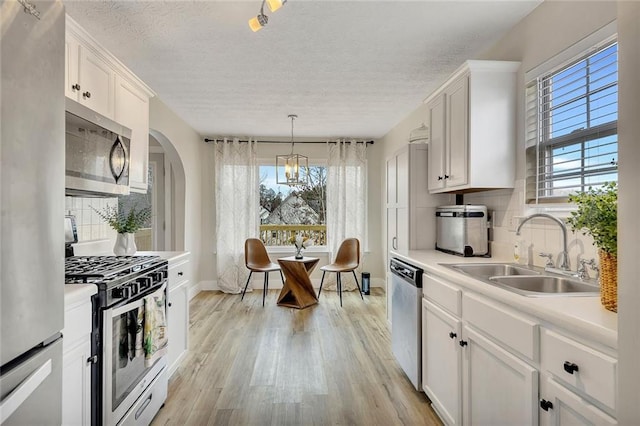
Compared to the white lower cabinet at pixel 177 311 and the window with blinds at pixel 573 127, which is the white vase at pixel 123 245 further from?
the window with blinds at pixel 573 127

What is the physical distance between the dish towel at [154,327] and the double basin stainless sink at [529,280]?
171cm

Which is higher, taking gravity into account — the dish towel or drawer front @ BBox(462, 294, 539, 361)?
drawer front @ BBox(462, 294, 539, 361)

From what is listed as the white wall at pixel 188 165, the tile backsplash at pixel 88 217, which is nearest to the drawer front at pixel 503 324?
the tile backsplash at pixel 88 217

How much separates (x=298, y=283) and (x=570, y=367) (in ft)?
12.4

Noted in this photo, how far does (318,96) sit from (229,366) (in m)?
2.71

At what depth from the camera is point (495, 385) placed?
1.47 m

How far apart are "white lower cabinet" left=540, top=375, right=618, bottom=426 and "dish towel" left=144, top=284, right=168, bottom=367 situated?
1.84m

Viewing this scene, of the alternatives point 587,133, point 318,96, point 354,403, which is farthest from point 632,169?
point 318,96

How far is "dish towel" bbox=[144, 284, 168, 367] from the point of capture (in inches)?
74.8

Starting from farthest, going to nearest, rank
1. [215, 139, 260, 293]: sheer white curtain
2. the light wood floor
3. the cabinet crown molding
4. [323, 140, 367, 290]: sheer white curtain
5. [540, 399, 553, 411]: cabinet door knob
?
[323, 140, 367, 290]: sheer white curtain, [215, 139, 260, 293]: sheer white curtain, the light wood floor, the cabinet crown molding, [540, 399, 553, 411]: cabinet door knob

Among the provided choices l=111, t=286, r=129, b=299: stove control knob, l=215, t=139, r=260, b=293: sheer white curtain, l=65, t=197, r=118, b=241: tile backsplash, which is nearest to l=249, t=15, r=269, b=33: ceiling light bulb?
l=111, t=286, r=129, b=299: stove control knob

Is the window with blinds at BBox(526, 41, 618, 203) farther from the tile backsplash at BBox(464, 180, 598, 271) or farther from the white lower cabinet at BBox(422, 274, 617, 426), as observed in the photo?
the white lower cabinet at BBox(422, 274, 617, 426)

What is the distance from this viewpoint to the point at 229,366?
2.81m

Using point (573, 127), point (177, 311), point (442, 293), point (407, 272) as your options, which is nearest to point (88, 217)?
point (177, 311)
